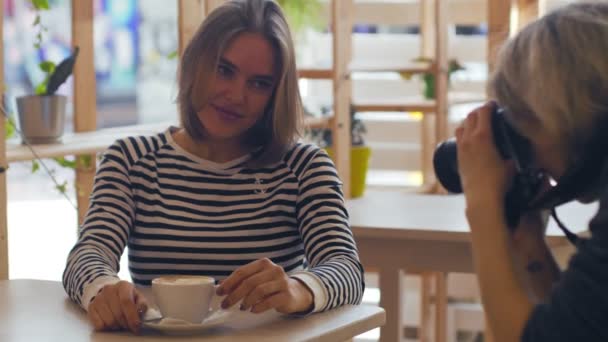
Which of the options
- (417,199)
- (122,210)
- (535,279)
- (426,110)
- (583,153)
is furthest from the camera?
(426,110)

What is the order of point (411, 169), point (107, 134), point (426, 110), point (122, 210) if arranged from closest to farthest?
point (122, 210) → point (107, 134) → point (426, 110) → point (411, 169)

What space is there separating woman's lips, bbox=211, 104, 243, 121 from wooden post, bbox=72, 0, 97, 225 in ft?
2.53

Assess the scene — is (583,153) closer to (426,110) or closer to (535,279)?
(535,279)

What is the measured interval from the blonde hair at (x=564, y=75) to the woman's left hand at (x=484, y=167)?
13 cm

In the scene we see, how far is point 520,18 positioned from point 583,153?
220 centimetres

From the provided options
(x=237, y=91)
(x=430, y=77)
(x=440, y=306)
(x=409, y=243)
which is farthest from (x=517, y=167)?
(x=430, y=77)

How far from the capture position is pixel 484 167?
1286 millimetres

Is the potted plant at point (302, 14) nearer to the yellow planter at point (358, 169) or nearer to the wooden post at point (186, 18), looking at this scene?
the yellow planter at point (358, 169)

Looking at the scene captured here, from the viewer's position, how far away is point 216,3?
2586mm

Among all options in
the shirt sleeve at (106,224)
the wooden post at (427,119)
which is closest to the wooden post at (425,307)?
the wooden post at (427,119)

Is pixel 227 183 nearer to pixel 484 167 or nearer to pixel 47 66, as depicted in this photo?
pixel 484 167

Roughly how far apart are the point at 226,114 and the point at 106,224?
274 mm

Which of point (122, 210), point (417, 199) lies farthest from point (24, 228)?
point (122, 210)

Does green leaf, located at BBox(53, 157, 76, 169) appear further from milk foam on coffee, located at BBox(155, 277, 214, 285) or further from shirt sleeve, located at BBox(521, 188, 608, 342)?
shirt sleeve, located at BBox(521, 188, 608, 342)
